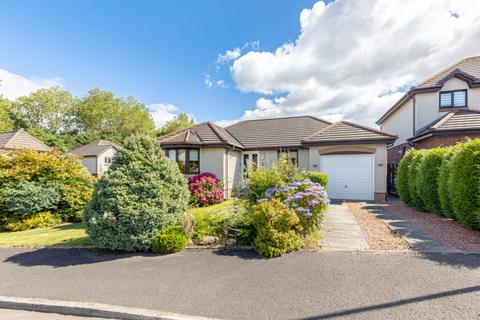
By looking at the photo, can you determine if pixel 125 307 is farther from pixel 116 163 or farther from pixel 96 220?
pixel 116 163

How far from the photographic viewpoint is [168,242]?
5.39 meters

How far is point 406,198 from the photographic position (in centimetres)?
1092

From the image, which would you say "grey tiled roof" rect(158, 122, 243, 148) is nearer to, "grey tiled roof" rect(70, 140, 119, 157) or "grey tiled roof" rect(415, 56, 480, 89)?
"grey tiled roof" rect(415, 56, 480, 89)

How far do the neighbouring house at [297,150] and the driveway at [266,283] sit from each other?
5597 millimetres

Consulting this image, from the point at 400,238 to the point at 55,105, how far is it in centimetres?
6198

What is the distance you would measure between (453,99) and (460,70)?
2.34m

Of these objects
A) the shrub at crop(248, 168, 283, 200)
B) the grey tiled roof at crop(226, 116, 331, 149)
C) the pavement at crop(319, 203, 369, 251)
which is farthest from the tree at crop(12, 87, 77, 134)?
the pavement at crop(319, 203, 369, 251)

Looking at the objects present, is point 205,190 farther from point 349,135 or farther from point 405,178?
point 405,178

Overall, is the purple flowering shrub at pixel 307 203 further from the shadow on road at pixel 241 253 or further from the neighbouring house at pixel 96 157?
the neighbouring house at pixel 96 157

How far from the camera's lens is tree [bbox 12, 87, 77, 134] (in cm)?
4484

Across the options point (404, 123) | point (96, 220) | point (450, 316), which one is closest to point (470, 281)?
point (450, 316)

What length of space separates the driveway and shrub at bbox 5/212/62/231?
14.8 ft

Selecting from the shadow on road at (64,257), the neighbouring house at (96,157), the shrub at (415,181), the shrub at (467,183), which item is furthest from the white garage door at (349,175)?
the neighbouring house at (96,157)

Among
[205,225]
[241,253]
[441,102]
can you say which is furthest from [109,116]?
[441,102]
